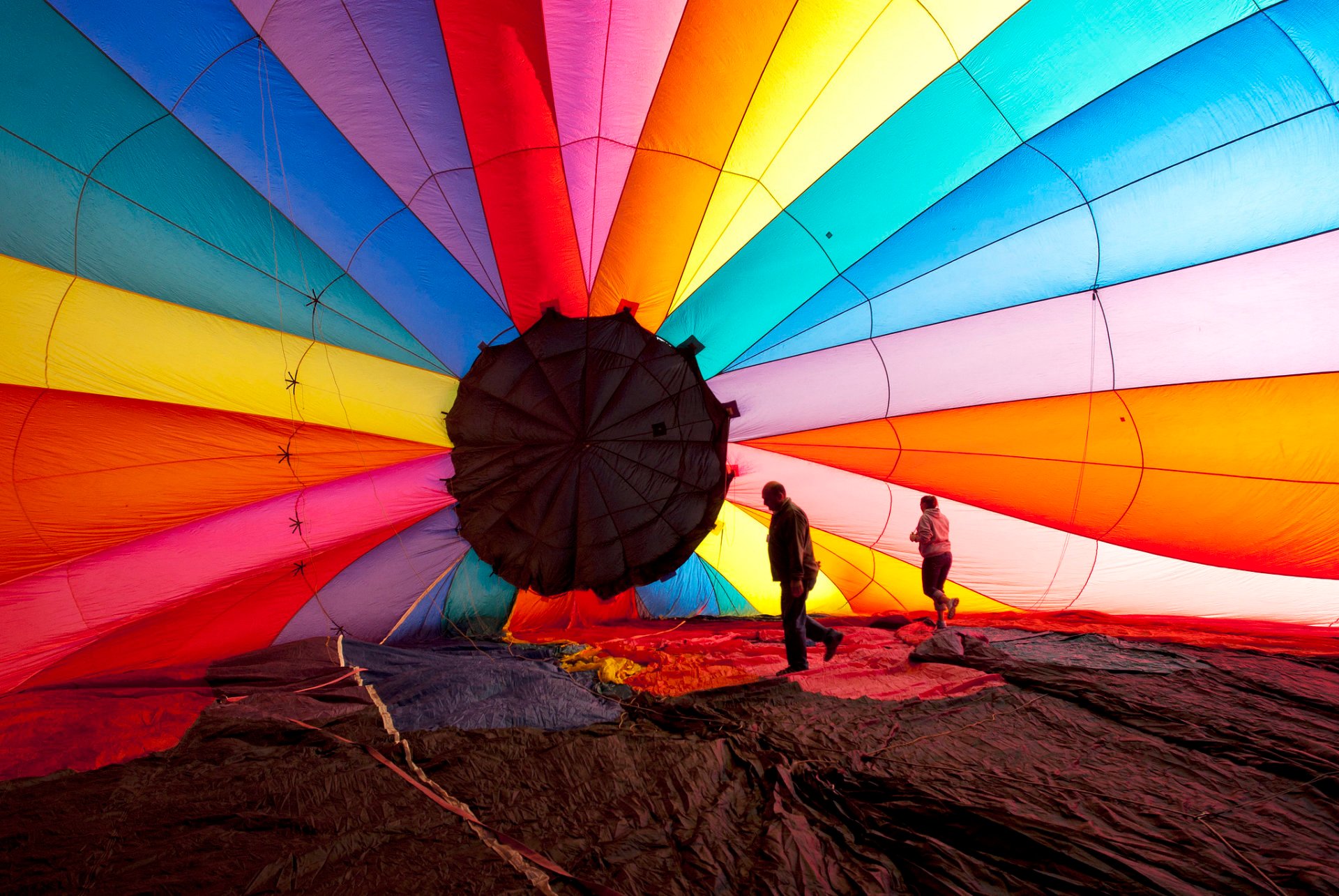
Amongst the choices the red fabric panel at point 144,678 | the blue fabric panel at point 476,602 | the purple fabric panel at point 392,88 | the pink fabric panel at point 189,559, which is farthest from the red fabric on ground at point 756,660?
the purple fabric panel at point 392,88

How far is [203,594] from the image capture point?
12.2 feet

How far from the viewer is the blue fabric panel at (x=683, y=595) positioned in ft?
16.6

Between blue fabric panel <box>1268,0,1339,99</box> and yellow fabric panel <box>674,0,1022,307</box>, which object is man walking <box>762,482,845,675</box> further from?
blue fabric panel <box>1268,0,1339,99</box>

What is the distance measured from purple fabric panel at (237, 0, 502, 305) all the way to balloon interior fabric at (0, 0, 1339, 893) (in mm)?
19

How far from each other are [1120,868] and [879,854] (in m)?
0.54

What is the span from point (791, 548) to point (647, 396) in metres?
1.18

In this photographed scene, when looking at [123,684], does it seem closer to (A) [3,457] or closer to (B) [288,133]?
(A) [3,457]

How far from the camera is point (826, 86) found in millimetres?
3311

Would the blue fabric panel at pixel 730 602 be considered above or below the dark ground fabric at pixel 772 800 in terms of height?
above

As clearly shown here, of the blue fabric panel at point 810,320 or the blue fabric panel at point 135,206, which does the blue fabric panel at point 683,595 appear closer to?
the blue fabric panel at point 810,320

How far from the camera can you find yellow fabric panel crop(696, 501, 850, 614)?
4.78m

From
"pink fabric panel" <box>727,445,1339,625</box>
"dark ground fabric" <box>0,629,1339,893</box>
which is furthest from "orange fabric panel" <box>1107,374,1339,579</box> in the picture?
"dark ground fabric" <box>0,629,1339,893</box>

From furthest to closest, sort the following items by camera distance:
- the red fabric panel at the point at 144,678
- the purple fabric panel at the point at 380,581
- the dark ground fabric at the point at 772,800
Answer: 1. the purple fabric panel at the point at 380,581
2. the red fabric panel at the point at 144,678
3. the dark ground fabric at the point at 772,800

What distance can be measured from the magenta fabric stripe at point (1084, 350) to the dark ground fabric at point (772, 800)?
1.66m
